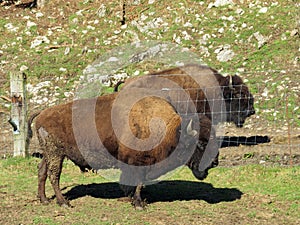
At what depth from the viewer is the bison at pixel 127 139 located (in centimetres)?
759

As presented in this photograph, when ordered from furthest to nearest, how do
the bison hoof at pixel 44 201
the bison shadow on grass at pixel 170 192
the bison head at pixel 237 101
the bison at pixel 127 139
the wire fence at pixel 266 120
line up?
1. the bison head at pixel 237 101
2. the wire fence at pixel 266 120
3. the bison shadow on grass at pixel 170 192
4. the bison hoof at pixel 44 201
5. the bison at pixel 127 139

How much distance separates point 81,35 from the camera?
20234 mm

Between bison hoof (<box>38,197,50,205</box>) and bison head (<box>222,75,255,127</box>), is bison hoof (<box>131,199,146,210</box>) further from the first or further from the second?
bison head (<box>222,75,255,127</box>)

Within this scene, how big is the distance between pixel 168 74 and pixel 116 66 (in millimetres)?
6300

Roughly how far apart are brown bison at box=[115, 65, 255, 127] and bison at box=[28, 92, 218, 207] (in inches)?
115

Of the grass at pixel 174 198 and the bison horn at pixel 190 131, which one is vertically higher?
the bison horn at pixel 190 131

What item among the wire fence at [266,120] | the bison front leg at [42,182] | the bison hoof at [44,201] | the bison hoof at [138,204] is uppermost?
the wire fence at [266,120]

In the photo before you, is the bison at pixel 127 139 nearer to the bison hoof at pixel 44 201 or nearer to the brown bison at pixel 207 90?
the bison hoof at pixel 44 201

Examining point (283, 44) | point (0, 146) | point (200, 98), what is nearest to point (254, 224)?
point (200, 98)

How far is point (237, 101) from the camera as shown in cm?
1212

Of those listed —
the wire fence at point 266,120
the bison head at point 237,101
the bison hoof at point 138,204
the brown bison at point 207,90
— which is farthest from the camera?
the bison head at point 237,101

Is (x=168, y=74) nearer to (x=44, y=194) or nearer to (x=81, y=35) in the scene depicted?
(x=44, y=194)

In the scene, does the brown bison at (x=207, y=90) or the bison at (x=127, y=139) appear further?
the brown bison at (x=207, y=90)

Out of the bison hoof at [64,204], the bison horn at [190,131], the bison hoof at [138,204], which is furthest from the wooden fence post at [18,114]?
the bison horn at [190,131]
